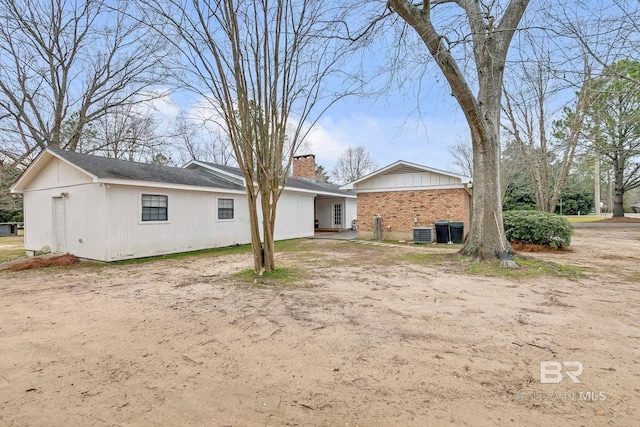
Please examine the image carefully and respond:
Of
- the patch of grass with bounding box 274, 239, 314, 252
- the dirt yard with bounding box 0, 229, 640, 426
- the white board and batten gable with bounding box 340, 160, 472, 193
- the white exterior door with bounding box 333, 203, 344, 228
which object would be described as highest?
the white board and batten gable with bounding box 340, 160, 472, 193

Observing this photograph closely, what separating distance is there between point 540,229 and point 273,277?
920 centimetres

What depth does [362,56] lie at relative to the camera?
6797 millimetres

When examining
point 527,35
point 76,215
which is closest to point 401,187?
point 527,35

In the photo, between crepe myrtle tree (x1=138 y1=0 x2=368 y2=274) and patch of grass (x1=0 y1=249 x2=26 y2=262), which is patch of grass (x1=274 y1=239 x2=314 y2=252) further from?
patch of grass (x1=0 y1=249 x2=26 y2=262)

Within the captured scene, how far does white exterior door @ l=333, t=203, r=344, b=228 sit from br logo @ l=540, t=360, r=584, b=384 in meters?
17.4

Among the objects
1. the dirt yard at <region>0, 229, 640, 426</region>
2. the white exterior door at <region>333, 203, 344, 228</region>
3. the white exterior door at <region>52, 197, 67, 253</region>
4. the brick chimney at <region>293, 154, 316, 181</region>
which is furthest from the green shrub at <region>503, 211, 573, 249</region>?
the white exterior door at <region>52, 197, 67, 253</region>

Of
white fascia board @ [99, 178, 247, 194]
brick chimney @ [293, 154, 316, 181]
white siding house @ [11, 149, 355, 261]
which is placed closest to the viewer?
white fascia board @ [99, 178, 247, 194]

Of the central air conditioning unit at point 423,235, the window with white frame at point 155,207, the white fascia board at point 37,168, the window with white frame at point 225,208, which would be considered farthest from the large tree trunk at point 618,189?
the white fascia board at point 37,168

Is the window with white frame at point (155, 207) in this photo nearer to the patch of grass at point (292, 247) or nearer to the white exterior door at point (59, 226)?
the white exterior door at point (59, 226)

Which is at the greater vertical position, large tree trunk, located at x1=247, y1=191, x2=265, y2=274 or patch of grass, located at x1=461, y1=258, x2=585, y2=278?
large tree trunk, located at x1=247, y1=191, x2=265, y2=274

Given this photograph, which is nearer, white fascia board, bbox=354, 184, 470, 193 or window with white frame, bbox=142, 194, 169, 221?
window with white frame, bbox=142, 194, 169, 221

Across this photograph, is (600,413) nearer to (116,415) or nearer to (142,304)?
(116,415)

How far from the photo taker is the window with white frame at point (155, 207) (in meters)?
9.55

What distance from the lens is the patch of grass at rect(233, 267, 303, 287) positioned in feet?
19.0
